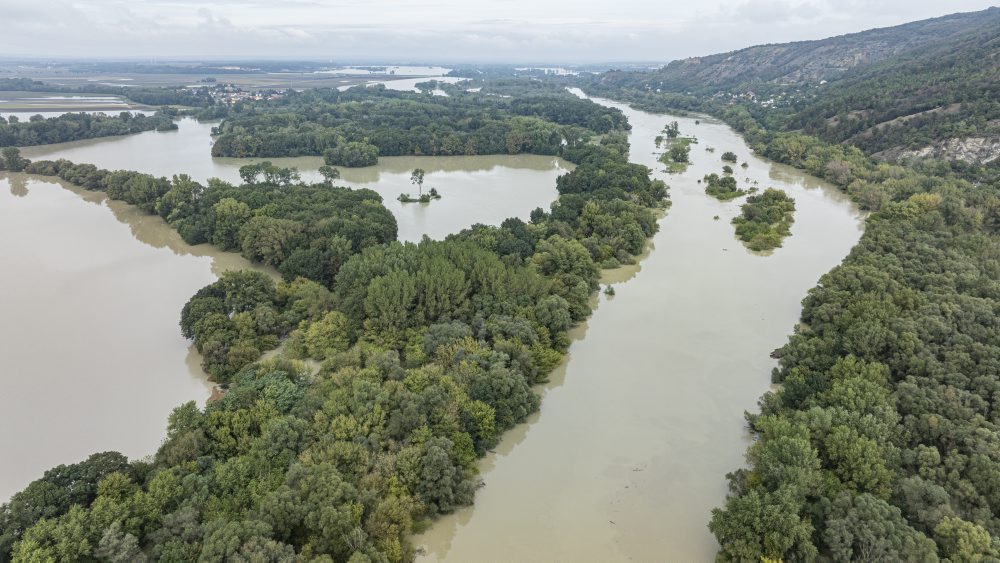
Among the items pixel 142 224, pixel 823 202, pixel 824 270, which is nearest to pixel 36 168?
pixel 142 224

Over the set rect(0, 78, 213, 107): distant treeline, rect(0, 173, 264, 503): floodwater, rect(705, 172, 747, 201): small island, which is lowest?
rect(0, 173, 264, 503): floodwater

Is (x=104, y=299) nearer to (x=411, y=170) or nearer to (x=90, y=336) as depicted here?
(x=90, y=336)

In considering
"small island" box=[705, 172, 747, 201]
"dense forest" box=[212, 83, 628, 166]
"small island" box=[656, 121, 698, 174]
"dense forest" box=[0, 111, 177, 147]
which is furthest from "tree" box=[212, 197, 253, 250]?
"dense forest" box=[0, 111, 177, 147]

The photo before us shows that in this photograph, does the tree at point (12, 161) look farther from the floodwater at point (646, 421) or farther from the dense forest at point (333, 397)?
the floodwater at point (646, 421)

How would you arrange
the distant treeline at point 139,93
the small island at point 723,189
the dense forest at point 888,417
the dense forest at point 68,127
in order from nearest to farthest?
the dense forest at point 888,417
the small island at point 723,189
the dense forest at point 68,127
the distant treeline at point 139,93

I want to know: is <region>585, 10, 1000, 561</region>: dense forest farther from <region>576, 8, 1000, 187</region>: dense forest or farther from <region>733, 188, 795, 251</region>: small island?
<region>576, 8, 1000, 187</region>: dense forest

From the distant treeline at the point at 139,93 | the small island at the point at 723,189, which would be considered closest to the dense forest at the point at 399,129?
the distant treeline at the point at 139,93
